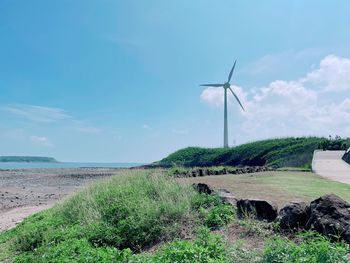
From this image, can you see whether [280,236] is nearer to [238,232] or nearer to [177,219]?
Result: [238,232]

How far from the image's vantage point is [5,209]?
17.8m

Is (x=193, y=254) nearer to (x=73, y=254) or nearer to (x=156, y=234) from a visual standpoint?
(x=156, y=234)

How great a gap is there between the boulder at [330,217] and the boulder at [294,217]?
144mm

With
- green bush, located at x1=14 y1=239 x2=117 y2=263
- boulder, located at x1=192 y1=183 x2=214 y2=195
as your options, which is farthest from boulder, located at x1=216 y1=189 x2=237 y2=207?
green bush, located at x1=14 y1=239 x2=117 y2=263

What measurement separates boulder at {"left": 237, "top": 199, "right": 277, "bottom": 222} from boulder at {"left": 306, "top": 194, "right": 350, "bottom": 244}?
2.93 feet

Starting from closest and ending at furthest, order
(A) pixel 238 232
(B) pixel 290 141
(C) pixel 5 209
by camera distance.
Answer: (A) pixel 238 232, (C) pixel 5 209, (B) pixel 290 141

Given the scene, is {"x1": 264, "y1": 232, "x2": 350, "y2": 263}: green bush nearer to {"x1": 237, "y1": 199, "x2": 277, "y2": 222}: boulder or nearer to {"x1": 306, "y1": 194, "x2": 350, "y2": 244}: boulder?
{"x1": 306, "y1": 194, "x2": 350, "y2": 244}: boulder

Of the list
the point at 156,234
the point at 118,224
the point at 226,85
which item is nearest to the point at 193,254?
the point at 156,234

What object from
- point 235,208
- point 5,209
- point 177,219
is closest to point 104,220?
point 177,219

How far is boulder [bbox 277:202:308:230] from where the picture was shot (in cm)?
682

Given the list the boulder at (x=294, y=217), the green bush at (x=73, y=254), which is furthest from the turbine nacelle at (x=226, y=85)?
the green bush at (x=73, y=254)

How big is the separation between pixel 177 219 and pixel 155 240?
26.9 inches

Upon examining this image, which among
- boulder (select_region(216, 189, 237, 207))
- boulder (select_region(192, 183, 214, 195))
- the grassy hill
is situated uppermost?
the grassy hill

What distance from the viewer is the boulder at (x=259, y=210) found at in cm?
752
